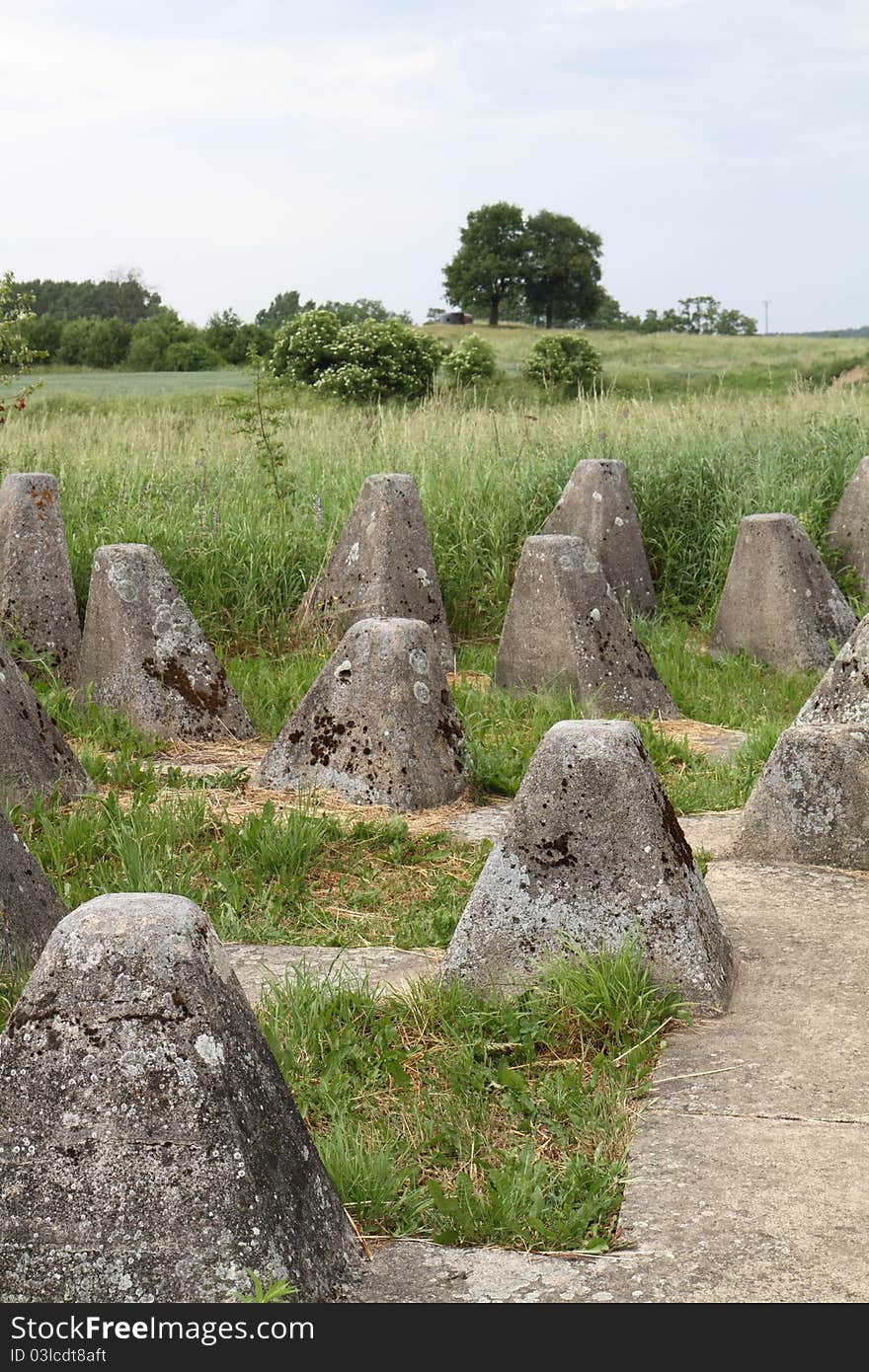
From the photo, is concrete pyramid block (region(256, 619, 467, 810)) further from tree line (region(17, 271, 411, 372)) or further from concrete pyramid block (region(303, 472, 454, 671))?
tree line (region(17, 271, 411, 372))

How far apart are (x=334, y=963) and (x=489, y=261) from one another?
70533 mm

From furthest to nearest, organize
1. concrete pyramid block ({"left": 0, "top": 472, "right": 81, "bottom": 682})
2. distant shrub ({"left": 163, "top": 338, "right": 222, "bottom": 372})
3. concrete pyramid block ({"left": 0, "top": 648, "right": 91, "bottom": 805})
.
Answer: distant shrub ({"left": 163, "top": 338, "right": 222, "bottom": 372}) → concrete pyramid block ({"left": 0, "top": 472, "right": 81, "bottom": 682}) → concrete pyramid block ({"left": 0, "top": 648, "right": 91, "bottom": 805})

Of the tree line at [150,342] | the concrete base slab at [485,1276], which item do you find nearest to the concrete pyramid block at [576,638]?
the concrete base slab at [485,1276]

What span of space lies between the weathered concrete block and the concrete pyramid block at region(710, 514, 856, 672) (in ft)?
12.3

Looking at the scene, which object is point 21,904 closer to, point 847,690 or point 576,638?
point 847,690

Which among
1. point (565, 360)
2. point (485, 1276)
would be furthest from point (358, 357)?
point (485, 1276)

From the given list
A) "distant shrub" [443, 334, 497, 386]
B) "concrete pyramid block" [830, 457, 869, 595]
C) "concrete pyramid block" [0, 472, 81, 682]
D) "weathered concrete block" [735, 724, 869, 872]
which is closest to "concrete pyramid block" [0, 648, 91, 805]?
"concrete pyramid block" [0, 472, 81, 682]

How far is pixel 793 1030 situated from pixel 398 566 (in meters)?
5.32

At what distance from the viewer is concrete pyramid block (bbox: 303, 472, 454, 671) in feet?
28.7

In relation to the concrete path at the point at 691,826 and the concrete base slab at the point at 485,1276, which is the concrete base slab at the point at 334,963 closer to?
the concrete path at the point at 691,826

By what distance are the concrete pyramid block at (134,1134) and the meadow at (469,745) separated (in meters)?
0.64

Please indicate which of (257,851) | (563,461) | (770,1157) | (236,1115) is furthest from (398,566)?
(236,1115)

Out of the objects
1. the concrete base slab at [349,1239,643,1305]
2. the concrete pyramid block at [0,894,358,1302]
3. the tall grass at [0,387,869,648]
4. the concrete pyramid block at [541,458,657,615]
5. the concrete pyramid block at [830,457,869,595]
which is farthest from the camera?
the concrete pyramid block at [830,457,869,595]

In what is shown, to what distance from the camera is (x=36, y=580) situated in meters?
7.99
